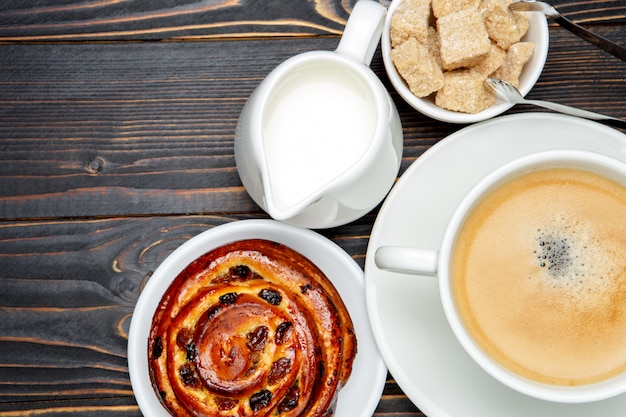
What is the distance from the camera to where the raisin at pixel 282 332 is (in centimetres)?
135

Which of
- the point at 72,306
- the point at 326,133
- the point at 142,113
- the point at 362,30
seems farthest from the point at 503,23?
the point at 72,306

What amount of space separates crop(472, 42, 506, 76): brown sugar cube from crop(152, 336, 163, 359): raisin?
0.80m

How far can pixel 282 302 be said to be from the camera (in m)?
1.36

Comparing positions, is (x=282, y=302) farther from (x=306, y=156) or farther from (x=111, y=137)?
(x=111, y=137)

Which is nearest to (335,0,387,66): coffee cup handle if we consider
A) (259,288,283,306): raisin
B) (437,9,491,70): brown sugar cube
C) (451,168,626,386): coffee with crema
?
(437,9,491,70): brown sugar cube

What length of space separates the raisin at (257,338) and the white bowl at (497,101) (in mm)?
517

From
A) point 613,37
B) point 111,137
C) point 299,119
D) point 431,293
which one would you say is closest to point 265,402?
point 431,293

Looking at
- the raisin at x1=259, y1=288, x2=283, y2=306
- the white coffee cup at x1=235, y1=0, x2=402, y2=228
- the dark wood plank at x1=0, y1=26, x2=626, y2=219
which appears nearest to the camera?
the white coffee cup at x1=235, y1=0, x2=402, y2=228

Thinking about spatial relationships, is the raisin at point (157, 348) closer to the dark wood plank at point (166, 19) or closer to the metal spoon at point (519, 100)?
the dark wood plank at point (166, 19)

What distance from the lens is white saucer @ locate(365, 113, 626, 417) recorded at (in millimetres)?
1345

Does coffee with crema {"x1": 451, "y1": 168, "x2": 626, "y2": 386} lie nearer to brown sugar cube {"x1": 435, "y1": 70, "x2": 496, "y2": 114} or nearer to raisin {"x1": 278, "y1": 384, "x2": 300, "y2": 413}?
brown sugar cube {"x1": 435, "y1": 70, "x2": 496, "y2": 114}

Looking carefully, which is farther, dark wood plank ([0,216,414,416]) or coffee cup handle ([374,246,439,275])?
dark wood plank ([0,216,414,416])

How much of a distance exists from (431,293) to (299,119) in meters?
0.41

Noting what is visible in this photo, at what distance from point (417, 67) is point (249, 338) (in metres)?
0.59
